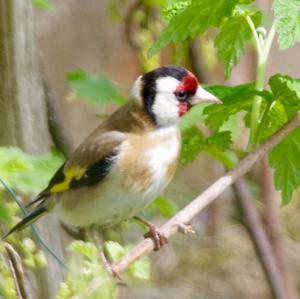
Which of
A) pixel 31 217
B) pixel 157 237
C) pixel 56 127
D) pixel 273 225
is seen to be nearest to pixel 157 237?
pixel 157 237

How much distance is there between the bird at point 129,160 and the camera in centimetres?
227

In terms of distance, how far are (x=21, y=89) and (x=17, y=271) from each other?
1.02 meters

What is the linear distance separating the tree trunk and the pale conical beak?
433 millimetres

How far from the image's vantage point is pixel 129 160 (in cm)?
229

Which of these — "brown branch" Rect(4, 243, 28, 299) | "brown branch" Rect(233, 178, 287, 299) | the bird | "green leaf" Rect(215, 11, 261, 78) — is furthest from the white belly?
"brown branch" Rect(233, 178, 287, 299)

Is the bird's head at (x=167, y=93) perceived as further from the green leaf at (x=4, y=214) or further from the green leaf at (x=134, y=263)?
the green leaf at (x=4, y=214)

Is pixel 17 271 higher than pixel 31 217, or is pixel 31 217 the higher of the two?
pixel 17 271

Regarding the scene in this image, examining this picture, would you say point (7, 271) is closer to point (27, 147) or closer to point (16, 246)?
point (16, 246)

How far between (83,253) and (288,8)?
0.52m

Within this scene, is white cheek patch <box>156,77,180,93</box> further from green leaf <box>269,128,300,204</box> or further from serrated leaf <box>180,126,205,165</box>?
green leaf <box>269,128,300,204</box>

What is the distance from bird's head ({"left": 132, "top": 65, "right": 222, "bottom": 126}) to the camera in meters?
2.23

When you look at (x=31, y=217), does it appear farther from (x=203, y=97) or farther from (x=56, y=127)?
(x=56, y=127)

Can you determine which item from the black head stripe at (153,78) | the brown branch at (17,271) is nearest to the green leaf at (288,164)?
the black head stripe at (153,78)

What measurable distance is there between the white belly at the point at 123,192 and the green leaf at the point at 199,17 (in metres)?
0.44
